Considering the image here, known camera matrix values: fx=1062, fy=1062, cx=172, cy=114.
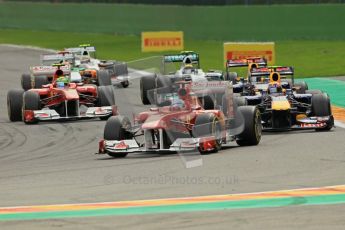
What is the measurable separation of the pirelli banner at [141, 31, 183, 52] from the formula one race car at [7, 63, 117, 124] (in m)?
18.3

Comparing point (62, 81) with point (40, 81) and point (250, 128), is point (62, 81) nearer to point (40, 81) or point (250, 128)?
point (40, 81)

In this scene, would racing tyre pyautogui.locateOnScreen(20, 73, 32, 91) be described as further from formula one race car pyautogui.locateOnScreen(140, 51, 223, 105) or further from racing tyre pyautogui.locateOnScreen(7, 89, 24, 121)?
racing tyre pyautogui.locateOnScreen(7, 89, 24, 121)

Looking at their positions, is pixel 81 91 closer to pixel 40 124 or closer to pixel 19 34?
pixel 40 124

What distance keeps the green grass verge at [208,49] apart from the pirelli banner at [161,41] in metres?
1.30

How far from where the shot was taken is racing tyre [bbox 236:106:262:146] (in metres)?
17.6

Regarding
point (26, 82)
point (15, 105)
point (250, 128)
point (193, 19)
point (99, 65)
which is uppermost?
point (193, 19)

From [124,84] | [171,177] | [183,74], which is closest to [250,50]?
[124,84]

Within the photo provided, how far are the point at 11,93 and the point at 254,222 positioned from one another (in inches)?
622

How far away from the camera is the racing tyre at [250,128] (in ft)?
57.7

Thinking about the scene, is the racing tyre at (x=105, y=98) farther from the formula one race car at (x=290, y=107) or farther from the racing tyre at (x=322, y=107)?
the racing tyre at (x=322, y=107)

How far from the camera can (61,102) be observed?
80.8ft

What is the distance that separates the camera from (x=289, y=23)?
4934 centimetres

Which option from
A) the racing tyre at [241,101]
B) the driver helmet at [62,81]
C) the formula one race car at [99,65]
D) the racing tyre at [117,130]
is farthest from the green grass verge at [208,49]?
the racing tyre at [117,130]

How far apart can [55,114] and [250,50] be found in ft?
30.5
